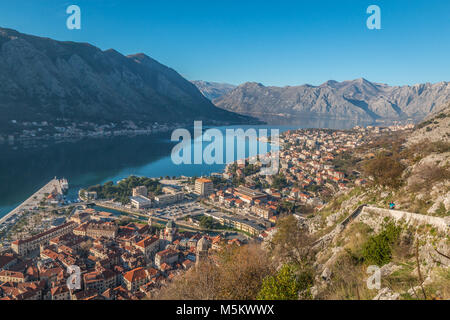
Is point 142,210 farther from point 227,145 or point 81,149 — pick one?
point 227,145

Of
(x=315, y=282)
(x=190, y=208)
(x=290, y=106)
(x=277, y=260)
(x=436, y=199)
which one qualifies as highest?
(x=290, y=106)

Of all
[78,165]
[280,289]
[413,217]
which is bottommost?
[78,165]

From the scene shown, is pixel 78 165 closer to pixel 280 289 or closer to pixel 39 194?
pixel 39 194

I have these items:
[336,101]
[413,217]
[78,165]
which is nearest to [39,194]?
[78,165]

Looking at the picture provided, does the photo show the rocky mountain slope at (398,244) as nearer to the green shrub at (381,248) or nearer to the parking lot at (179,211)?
the green shrub at (381,248)

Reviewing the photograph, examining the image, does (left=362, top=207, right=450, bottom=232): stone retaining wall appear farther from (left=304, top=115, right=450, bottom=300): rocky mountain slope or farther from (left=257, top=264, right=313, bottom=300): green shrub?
(left=257, top=264, right=313, bottom=300): green shrub

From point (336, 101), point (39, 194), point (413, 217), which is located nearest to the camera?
point (413, 217)
